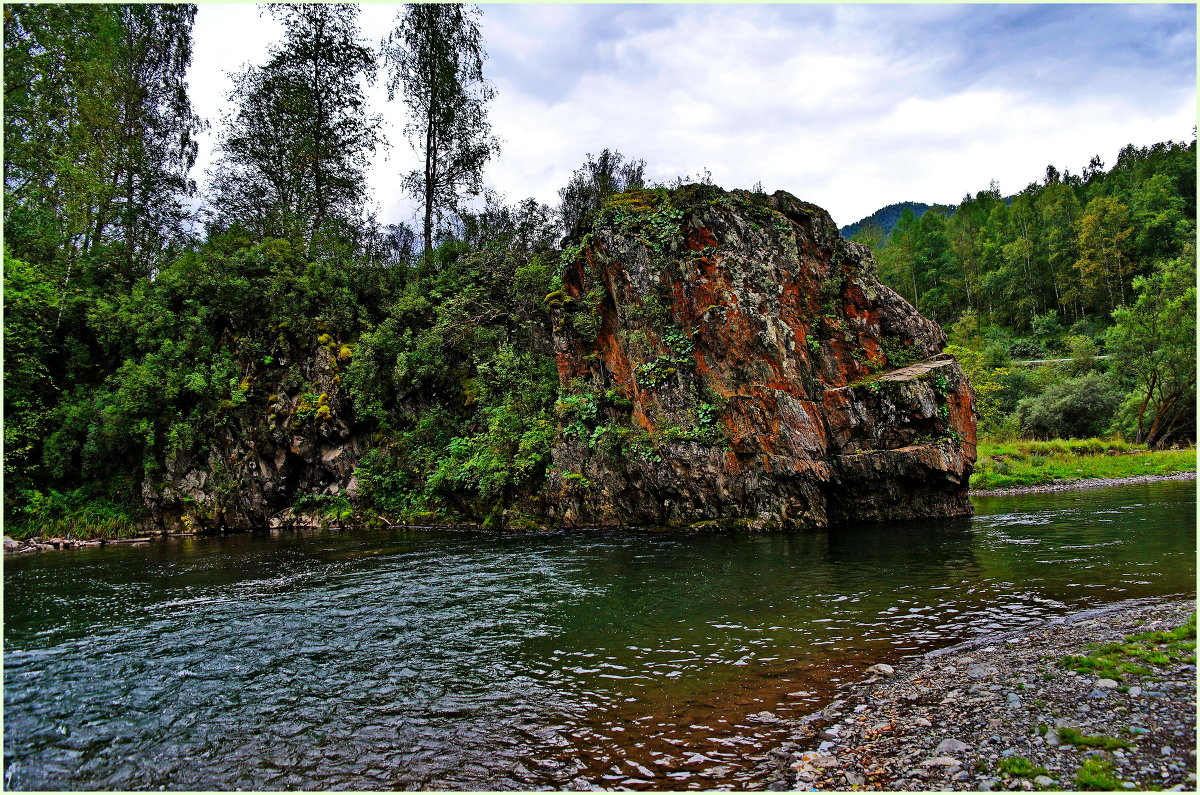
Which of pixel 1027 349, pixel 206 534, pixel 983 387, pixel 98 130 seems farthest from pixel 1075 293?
pixel 98 130

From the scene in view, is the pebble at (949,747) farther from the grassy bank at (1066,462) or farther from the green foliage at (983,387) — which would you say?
the green foliage at (983,387)

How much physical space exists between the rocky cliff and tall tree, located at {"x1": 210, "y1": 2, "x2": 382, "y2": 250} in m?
19.2

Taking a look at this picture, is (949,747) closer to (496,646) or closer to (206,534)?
(496,646)

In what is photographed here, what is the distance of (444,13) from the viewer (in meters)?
35.0

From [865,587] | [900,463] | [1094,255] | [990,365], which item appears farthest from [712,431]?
[1094,255]

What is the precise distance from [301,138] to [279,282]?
34.6 feet

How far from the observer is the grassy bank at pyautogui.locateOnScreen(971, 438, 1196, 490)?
3225 centimetres

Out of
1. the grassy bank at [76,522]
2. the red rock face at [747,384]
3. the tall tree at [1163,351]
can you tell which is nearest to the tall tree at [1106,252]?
the tall tree at [1163,351]

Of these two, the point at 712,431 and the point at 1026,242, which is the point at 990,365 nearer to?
the point at 1026,242

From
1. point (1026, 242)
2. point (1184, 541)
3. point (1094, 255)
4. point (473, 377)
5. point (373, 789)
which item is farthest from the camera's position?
point (1026, 242)

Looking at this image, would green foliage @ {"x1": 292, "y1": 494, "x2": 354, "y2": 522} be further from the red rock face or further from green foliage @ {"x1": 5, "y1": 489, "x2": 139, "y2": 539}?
the red rock face

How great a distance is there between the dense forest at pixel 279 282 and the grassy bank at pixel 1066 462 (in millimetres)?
6212

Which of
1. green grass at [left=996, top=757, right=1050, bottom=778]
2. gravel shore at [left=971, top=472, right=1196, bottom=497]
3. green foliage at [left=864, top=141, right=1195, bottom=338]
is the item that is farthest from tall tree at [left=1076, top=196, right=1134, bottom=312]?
green grass at [left=996, top=757, right=1050, bottom=778]

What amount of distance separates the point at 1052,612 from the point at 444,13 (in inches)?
1648
